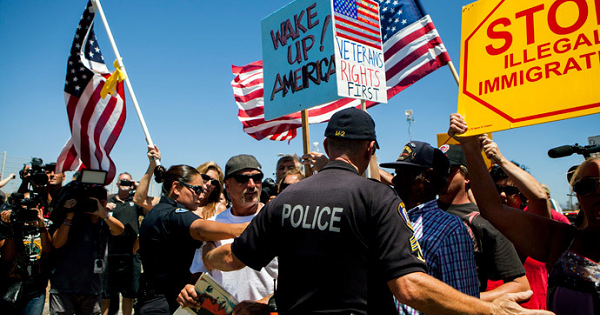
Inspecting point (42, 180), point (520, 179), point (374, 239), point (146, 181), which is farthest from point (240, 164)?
point (42, 180)

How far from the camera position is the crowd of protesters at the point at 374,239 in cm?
169

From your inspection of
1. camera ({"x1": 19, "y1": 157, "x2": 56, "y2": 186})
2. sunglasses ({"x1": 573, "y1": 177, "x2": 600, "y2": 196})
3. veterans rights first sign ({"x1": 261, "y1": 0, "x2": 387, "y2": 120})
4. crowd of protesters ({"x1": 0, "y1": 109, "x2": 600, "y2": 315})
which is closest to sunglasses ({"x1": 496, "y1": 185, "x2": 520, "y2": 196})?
crowd of protesters ({"x1": 0, "y1": 109, "x2": 600, "y2": 315})

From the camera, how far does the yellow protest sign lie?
80.9 inches

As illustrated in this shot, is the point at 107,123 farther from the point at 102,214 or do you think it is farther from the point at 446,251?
the point at 446,251

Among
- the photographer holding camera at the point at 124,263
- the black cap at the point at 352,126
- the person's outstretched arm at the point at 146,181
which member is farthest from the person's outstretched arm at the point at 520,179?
the photographer holding camera at the point at 124,263

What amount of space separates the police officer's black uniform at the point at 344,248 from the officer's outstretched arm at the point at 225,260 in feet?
1.01

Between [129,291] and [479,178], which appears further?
[129,291]

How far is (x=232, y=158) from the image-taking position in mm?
3217

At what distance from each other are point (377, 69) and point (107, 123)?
363cm

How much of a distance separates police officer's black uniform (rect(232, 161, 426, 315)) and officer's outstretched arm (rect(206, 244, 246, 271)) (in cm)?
31

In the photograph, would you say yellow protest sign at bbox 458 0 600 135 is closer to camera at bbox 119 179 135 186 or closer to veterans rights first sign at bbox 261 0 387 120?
veterans rights first sign at bbox 261 0 387 120

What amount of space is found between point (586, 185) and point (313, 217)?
52.5 inches

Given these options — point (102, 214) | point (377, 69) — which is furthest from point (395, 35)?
point (102, 214)

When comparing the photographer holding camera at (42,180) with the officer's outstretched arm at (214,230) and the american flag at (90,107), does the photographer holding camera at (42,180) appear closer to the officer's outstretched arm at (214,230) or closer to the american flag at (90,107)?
the american flag at (90,107)
